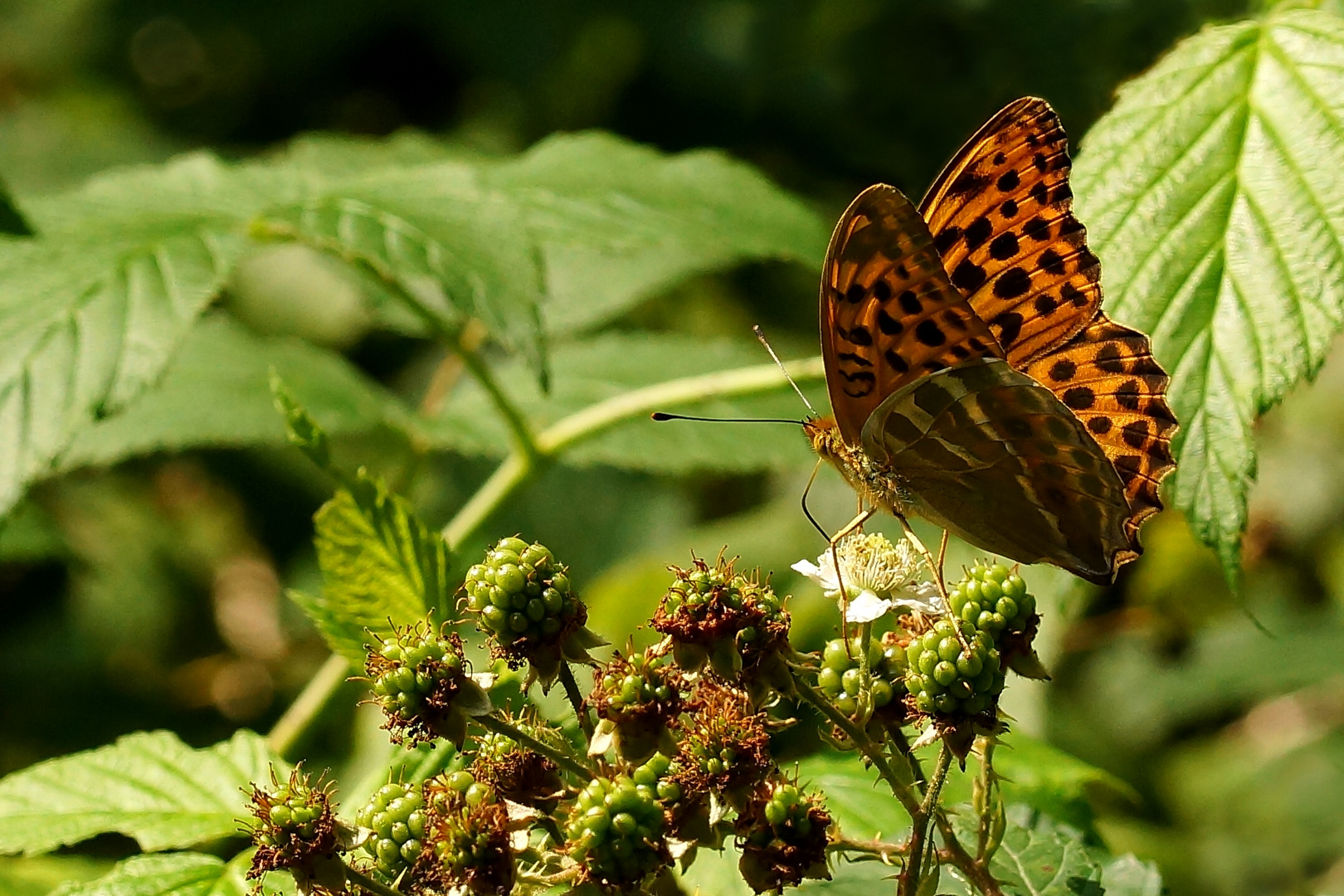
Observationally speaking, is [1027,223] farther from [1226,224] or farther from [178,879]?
[178,879]

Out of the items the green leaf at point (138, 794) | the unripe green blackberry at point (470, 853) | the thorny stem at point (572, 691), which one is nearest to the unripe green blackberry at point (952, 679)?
the thorny stem at point (572, 691)

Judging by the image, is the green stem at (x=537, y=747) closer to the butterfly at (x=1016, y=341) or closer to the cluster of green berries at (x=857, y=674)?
the cluster of green berries at (x=857, y=674)

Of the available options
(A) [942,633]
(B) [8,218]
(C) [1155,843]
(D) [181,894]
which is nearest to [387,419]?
(B) [8,218]

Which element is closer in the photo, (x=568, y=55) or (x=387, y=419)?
(x=387, y=419)

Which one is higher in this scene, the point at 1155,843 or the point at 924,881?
the point at 924,881

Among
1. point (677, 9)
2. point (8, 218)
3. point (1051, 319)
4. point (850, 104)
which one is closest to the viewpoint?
point (1051, 319)

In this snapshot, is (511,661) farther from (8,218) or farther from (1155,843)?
(1155,843)

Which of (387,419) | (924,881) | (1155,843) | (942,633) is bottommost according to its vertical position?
(1155,843)

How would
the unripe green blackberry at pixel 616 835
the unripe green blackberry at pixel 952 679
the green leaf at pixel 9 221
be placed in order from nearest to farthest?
the unripe green blackberry at pixel 616 835, the unripe green blackberry at pixel 952 679, the green leaf at pixel 9 221
